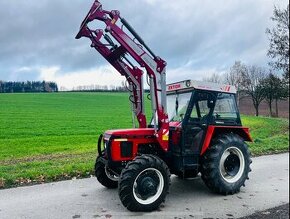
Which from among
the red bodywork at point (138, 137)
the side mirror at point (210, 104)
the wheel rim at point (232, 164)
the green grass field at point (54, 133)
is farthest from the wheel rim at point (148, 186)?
the green grass field at point (54, 133)

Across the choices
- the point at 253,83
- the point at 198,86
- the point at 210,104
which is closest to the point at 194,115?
the point at 210,104

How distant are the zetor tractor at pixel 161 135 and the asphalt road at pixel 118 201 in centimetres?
26

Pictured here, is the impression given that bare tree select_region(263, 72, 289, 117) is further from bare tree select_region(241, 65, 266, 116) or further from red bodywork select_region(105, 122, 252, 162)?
red bodywork select_region(105, 122, 252, 162)

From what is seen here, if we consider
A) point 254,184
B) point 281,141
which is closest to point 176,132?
point 254,184

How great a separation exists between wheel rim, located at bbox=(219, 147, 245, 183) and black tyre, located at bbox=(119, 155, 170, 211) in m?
1.42

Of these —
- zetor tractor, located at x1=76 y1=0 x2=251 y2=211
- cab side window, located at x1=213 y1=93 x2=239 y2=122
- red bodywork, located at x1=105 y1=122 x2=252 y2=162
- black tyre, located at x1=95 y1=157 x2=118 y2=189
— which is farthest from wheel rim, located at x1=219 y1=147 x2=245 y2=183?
black tyre, located at x1=95 y1=157 x2=118 y2=189

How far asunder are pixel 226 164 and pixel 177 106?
4.54 ft

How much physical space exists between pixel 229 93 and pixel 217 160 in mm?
1370

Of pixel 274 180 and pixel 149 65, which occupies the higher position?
pixel 149 65

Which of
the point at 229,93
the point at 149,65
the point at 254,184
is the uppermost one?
the point at 149,65

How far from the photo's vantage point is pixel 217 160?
6.18m

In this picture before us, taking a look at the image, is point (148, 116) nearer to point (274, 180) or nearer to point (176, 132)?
point (176, 132)

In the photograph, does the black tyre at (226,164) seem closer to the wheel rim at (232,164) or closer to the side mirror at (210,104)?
the wheel rim at (232,164)

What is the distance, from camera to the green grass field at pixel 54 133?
7941mm
